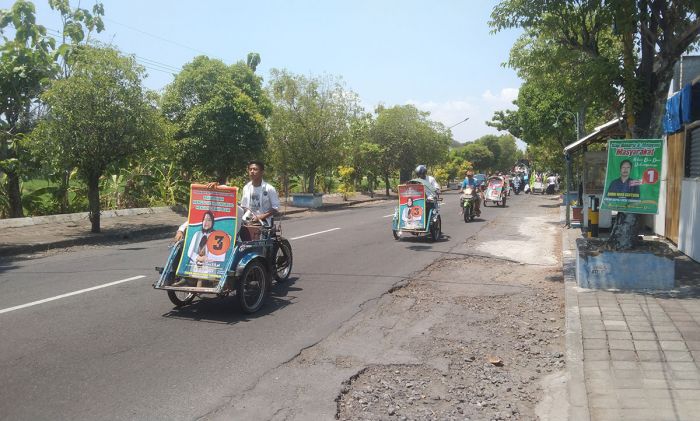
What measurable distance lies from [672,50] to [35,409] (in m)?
9.02

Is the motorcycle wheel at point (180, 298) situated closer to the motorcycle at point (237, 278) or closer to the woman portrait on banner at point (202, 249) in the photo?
the motorcycle at point (237, 278)

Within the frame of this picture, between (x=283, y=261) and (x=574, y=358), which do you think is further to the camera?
(x=283, y=261)

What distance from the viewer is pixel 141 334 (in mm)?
5898

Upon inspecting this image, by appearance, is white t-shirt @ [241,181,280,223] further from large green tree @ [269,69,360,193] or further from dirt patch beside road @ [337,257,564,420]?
large green tree @ [269,69,360,193]

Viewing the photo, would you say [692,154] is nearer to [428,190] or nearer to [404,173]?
[428,190]

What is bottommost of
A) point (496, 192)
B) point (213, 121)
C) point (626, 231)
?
point (626, 231)

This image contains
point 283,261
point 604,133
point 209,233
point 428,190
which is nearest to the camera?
point 209,233

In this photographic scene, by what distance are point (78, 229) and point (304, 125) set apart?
49.5 feet

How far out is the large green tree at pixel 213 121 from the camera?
68.8ft

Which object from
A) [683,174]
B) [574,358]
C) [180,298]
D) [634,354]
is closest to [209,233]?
[180,298]

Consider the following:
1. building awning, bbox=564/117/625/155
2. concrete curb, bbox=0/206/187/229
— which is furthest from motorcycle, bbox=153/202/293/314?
concrete curb, bbox=0/206/187/229

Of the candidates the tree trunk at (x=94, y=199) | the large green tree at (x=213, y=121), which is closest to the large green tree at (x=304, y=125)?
the large green tree at (x=213, y=121)

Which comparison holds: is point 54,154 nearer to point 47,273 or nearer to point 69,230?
point 69,230

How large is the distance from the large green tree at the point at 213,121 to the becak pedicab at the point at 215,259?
14361 mm
